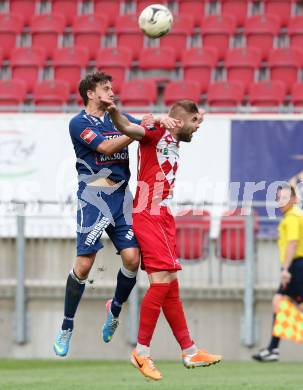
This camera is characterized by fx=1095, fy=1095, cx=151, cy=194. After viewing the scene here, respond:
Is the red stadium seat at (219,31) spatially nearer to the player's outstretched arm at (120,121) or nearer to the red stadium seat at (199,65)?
the red stadium seat at (199,65)

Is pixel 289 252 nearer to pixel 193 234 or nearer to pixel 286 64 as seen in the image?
pixel 193 234

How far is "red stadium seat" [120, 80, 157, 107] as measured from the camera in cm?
1592

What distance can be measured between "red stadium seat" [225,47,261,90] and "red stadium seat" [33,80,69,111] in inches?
101

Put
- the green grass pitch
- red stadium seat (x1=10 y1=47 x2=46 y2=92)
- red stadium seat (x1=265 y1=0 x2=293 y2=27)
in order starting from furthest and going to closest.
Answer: red stadium seat (x1=265 y1=0 x2=293 y2=27), red stadium seat (x1=10 y1=47 x2=46 y2=92), the green grass pitch

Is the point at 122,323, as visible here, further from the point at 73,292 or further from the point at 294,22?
the point at 294,22

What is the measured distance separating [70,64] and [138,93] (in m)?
1.68

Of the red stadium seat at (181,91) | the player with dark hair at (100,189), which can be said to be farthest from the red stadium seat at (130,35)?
the player with dark hair at (100,189)

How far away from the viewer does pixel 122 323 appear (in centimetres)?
1347

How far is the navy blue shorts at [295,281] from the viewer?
12422 mm

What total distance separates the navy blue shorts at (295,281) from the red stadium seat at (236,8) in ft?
22.1

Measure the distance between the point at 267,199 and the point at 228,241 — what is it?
70 cm

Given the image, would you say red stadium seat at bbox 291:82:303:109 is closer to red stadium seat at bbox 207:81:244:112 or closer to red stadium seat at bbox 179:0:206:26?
red stadium seat at bbox 207:81:244:112

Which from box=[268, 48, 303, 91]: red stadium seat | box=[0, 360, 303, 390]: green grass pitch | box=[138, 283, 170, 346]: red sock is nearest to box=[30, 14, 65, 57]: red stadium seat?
box=[268, 48, 303, 91]: red stadium seat

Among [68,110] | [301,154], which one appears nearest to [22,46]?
[68,110]
